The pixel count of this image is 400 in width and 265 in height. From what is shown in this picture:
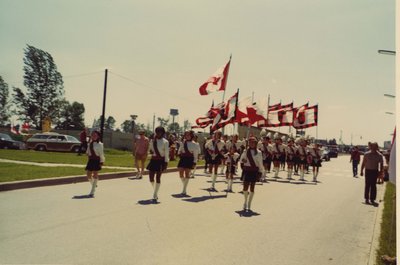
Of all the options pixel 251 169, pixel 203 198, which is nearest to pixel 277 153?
pixel 203 198

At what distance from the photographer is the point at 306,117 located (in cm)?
2462

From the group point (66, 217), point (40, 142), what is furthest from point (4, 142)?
point (66, 217)

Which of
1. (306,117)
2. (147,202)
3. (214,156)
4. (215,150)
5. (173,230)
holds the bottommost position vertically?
(173,230)

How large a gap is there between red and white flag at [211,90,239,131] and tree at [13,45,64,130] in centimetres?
5408

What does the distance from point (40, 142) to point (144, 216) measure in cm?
2643

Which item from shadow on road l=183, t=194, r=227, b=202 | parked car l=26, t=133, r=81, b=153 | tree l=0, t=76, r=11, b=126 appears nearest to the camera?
shadow on road l=183, t=194, r=227, b=202

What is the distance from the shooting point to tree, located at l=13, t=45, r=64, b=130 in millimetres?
64062

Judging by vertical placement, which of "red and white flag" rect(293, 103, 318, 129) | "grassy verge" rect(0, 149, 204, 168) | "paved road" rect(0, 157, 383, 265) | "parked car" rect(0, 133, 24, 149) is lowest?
"paved road" rect(0, 157, 383, 265)

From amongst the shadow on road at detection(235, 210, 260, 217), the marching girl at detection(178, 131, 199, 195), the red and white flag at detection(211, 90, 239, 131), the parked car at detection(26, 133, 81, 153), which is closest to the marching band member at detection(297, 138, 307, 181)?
the red and white flag at detection(211, 90, 239, 131)

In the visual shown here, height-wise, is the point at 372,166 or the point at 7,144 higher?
the point at 7,144

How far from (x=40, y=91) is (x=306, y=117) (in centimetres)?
5279

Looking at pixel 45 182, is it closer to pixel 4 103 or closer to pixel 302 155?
pixel 302 155

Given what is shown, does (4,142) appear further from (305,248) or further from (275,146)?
(305,248)

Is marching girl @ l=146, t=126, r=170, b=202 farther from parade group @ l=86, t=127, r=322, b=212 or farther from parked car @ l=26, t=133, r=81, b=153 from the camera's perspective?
parked car @ l=26, t=133, r=81, b=153
